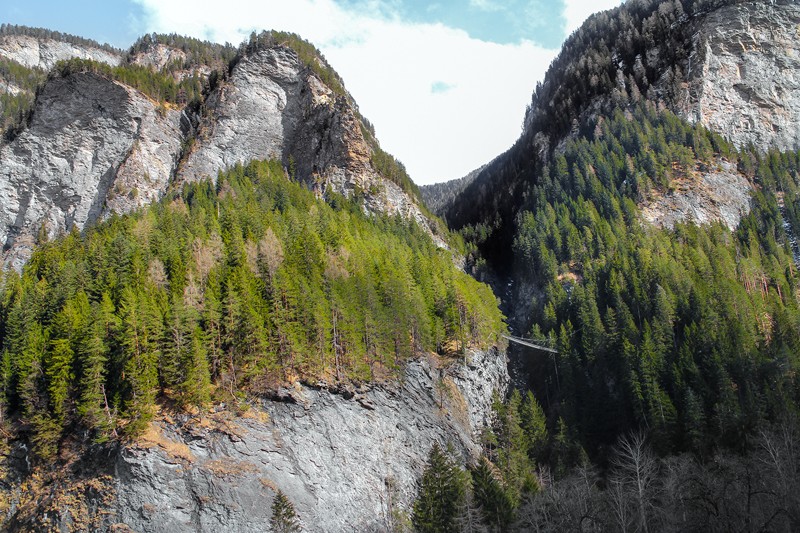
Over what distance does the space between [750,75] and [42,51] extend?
18733 cm

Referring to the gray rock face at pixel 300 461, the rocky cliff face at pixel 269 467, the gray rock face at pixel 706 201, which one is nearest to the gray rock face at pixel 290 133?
the gray rock face at pixel 706 201

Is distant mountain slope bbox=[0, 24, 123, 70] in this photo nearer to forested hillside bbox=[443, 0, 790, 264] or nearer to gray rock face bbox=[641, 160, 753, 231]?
forested hillside bbox=[443, 0, 790, 264]

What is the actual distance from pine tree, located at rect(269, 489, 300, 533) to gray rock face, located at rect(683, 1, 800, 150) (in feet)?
385

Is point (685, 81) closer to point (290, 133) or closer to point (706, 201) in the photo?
point (706, 201)

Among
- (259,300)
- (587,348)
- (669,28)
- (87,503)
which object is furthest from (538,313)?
(669,28)

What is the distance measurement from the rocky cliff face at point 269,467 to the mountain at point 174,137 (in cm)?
5256

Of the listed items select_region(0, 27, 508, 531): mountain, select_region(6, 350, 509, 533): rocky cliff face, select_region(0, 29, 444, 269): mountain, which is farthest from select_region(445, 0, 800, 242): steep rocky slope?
select_region(6, 350, 509, 533): rocky cliff face

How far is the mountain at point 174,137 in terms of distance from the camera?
300 ft

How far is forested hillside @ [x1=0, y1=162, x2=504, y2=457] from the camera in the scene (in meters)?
44.4

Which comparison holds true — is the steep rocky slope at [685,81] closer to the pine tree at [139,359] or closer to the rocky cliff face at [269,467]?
the rocky cliff face at [269,467]

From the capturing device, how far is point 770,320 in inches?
3108

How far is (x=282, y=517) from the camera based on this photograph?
4138cm

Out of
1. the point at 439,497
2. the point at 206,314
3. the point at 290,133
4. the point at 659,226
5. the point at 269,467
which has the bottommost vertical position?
the point at 439,497

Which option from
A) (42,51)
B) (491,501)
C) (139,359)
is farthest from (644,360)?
(42,51)
